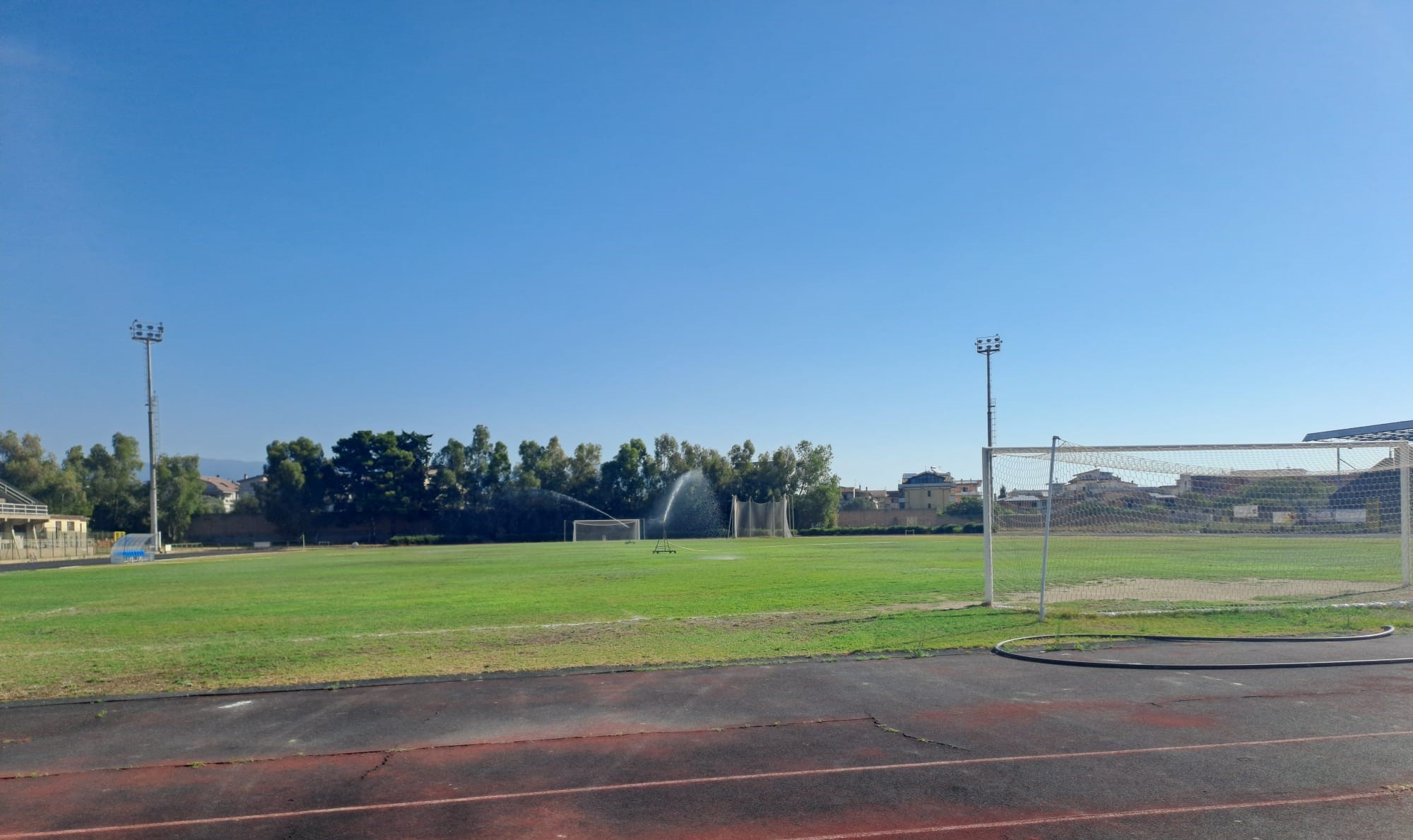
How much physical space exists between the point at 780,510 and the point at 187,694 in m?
73.4

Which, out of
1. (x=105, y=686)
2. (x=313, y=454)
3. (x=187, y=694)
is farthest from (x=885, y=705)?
(x=313, y=454)

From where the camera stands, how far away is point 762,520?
8088 centimetres

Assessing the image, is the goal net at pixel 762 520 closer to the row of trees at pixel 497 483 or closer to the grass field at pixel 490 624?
the row of trees at pixel 497 483

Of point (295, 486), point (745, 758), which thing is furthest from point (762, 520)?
point (745, 758)

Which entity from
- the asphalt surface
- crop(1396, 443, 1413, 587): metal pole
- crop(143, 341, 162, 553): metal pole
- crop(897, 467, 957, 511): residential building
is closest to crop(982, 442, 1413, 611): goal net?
crop(1396, 443, 1413, 587): metal pole

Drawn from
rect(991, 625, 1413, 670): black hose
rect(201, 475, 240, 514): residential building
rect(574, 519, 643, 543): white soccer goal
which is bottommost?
rect(574, 519, 643, 543): white soccer goal

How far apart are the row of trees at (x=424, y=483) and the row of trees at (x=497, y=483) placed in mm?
109

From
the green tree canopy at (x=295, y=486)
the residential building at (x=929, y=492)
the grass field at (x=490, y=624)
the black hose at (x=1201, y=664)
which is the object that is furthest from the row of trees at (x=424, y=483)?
the black hose at (x=1201, y=664)

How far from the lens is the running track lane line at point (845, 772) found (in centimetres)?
557

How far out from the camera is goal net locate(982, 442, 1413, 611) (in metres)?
16.1

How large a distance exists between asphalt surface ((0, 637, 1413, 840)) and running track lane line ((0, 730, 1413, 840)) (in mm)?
22

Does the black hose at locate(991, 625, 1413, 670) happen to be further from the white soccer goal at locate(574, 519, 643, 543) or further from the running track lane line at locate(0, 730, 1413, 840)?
the white soccer goal at locate(574, 519, 643, 543)

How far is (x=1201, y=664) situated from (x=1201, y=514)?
28.5 feet

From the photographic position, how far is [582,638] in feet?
43.2
